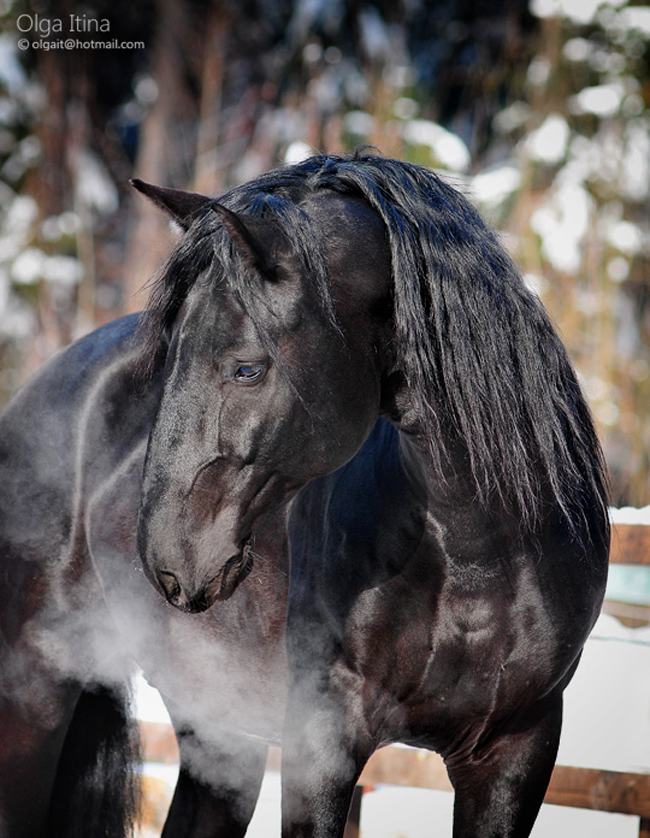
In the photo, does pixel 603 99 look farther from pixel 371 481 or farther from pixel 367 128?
pixel 371 481

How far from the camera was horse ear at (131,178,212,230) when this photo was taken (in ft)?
4.56

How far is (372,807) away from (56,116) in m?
4.75

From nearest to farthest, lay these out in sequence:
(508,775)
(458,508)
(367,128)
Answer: (458,508) < (508,775) < (367,128)

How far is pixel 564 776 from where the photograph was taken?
2252 millimetres

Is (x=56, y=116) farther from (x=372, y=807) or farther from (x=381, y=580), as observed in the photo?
(x=381, y=580)

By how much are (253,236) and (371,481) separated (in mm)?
494

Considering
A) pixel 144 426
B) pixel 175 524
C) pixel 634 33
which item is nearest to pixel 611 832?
pixel 144 426

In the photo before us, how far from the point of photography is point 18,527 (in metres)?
2.03

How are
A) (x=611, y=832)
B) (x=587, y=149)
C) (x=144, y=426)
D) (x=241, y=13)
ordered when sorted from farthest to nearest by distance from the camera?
(x=241, y=13) → (x=587, y=149) → (x=611, y=832) → (x=144, y=426)

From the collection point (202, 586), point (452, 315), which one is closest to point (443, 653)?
point (202, 586)

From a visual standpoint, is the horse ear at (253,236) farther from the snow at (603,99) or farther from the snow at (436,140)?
the snow at (603,99)

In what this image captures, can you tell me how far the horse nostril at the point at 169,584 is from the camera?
3.93 ft

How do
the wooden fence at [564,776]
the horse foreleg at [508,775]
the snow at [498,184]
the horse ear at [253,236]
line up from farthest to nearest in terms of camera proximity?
the snow at [498,184]
the wooden fence at [564,776]
the horse foreleg at [508,775]
the horse ear at [253,236]

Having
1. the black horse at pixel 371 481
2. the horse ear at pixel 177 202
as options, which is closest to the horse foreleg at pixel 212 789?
the black horse at pixel 371 481
